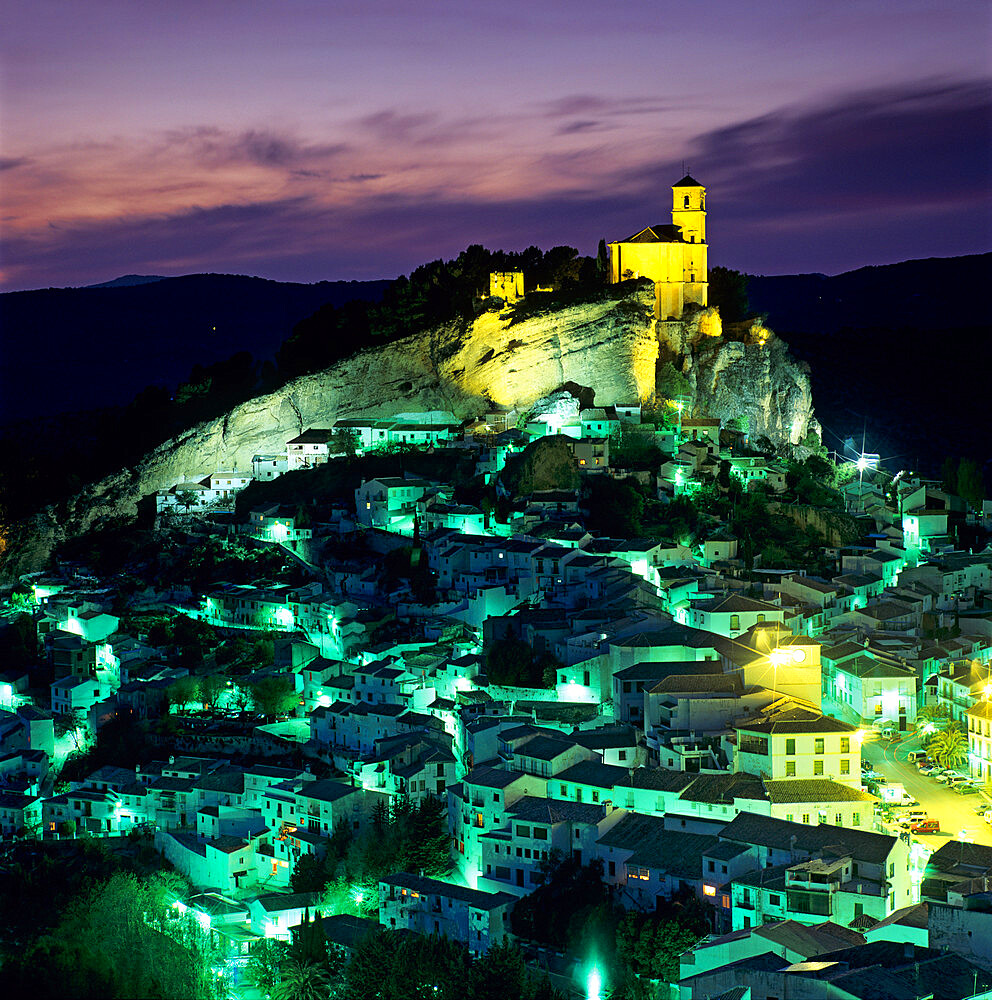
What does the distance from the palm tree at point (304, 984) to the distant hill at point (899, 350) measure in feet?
127

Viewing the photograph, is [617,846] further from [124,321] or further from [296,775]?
[124,321]

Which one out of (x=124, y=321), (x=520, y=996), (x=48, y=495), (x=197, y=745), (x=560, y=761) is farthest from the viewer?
(x=124, y=321)

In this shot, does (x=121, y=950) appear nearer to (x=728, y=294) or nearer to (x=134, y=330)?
(x=728, y=294)

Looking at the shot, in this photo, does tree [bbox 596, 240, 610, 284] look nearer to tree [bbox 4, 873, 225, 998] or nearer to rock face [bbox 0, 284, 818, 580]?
rock face [bbox 0, 284, 818, 580]

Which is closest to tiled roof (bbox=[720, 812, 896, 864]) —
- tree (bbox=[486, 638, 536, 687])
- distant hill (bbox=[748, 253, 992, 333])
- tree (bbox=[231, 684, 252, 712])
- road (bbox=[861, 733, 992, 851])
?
road (bbox=[861, 733, 992, 851])

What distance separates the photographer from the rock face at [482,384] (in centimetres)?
3706

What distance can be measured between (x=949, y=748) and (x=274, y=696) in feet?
36.5

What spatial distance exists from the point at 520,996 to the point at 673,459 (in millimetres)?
18195

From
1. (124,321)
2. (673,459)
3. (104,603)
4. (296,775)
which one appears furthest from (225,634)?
(124,321)

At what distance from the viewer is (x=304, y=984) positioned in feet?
58.2

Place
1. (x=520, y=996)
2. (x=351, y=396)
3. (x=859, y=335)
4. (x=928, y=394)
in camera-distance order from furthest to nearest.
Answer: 1. (x=859, y=335)
2. (x=928, y=394)
3. (x=351, y=396)
4. (x=520, y=996)

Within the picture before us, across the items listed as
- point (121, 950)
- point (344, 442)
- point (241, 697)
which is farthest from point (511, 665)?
point (344, 442)

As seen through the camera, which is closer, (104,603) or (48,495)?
(104,603)

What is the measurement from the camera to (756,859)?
17516mm
